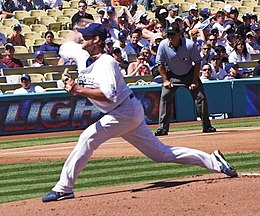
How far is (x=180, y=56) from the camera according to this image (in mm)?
14242

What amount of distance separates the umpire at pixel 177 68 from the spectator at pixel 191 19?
7.38m

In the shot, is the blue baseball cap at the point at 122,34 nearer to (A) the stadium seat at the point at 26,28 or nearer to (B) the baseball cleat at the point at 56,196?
(A) the stadium seat at the point at 26,28

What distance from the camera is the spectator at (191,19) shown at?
2205 cm

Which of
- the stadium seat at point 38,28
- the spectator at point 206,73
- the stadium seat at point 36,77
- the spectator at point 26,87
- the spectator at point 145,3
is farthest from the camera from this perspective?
the spectator at point 145,3

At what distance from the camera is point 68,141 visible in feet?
49.6

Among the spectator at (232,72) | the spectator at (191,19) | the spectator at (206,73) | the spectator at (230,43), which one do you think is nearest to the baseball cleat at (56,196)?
the spectator at (206,73)

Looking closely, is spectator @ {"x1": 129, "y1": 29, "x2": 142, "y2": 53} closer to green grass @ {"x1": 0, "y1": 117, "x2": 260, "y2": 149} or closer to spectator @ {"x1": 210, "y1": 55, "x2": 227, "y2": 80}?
spectator @ {"x1": 210, "y1": 55, "x2": 227, "y2": 80}

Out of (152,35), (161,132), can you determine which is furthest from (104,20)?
(161,132)

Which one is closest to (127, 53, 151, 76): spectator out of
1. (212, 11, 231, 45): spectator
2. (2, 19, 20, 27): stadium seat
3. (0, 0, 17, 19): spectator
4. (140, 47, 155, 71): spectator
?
(140, 47, 155, 71): spectator

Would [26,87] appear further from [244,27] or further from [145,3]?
[145,3]

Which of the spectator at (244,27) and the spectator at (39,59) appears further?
the spectator at (244,27)

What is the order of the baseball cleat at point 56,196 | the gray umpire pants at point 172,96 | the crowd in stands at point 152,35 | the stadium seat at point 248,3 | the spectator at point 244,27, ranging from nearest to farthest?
the baseball cleat at point 56,196
the gray umpire pants at point 172,96
the crowd in stands at point 152,35
the spectator at point 244,27
the stadium seat at point 248,3

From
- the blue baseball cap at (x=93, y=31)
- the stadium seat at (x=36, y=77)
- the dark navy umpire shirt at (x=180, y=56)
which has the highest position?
the blue baseball cap at (x=93, y=31)

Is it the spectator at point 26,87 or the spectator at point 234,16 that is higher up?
the spectator at point 26,87
